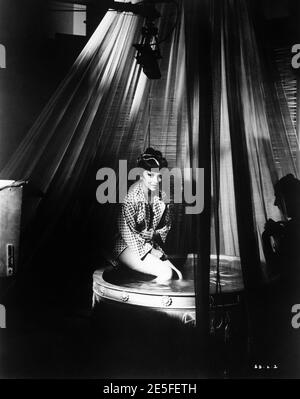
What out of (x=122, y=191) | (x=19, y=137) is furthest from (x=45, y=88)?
(x=122, y=191)

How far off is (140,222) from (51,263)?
460 millimetres

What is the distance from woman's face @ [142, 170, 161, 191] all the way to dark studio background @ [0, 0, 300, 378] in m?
0.27

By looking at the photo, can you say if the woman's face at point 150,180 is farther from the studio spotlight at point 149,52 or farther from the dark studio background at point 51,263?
the studio spotlight at point 149,52

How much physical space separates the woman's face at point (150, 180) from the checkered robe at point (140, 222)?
0.03 meters

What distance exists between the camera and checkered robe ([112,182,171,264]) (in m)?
1.93

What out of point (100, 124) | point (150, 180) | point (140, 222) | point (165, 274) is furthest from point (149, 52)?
point (165, 274)

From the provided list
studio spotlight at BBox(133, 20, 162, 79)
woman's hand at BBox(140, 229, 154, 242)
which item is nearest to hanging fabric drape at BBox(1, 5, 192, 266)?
studio spotlight at BBox(133, 20, 162, 79)

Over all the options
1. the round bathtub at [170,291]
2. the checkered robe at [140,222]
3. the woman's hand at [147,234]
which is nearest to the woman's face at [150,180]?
the checkered robe at [140,222]

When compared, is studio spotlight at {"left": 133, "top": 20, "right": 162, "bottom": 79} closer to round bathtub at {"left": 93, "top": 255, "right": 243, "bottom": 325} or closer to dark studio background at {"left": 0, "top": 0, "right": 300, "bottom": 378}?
dark studio background at {"left": 0, "top": 0, "right": 300, "bottom": 378}

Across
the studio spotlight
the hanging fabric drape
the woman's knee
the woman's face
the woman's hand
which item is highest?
the studio spotlight

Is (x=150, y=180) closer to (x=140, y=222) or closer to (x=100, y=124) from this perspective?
(x=140, y=222)

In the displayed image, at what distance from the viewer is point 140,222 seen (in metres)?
1.94

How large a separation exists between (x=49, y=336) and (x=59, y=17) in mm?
1545

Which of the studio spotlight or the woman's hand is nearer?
the studio spotlight
